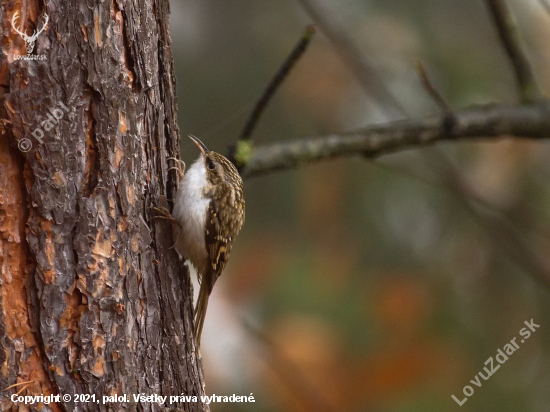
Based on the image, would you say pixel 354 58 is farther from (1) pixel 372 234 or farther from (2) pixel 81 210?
(1) pixel 372 234

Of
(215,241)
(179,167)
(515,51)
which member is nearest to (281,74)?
(179,167)

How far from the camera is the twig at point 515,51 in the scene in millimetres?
3027

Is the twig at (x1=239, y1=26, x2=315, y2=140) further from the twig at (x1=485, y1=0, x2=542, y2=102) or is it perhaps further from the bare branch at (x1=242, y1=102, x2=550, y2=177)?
the twig at (x1=485, y1=0, x2=542, y2=102)

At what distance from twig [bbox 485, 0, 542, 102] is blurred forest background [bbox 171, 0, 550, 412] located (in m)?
2.45

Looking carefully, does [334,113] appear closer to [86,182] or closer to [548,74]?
[548,74]

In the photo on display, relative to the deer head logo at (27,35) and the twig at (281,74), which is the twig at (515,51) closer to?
the twig at (281,74)

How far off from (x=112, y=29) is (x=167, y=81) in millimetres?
304

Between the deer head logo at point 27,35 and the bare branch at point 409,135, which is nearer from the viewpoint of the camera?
the deer head logo at point 27,35

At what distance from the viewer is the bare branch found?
2.75m

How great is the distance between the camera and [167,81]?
2.18 m

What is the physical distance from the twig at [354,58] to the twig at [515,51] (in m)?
0.58

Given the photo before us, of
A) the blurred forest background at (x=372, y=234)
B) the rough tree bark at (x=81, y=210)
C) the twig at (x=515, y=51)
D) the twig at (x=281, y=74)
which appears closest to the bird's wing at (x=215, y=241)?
the twig at (x=281, y=74)

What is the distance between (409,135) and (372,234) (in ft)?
11.1

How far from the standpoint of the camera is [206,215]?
2758 mm
